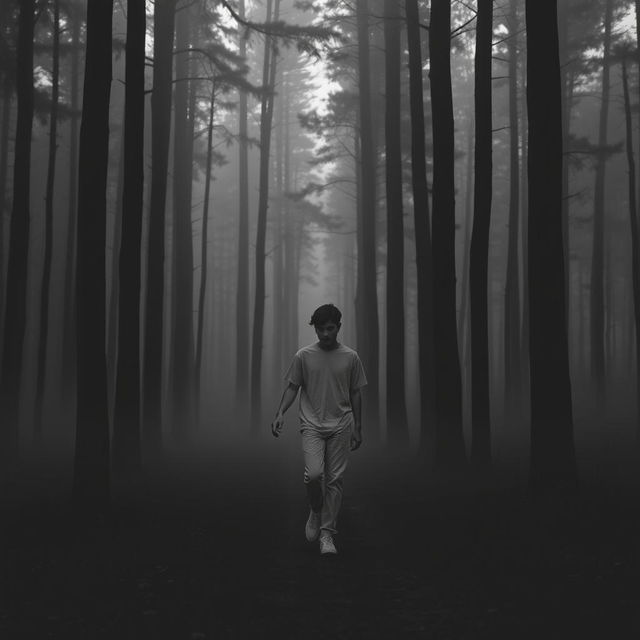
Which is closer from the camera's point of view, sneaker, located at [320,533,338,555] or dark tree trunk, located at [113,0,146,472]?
sneaker, located at [320,533,338,555]

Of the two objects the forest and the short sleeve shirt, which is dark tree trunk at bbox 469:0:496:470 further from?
the short sleeve shirt

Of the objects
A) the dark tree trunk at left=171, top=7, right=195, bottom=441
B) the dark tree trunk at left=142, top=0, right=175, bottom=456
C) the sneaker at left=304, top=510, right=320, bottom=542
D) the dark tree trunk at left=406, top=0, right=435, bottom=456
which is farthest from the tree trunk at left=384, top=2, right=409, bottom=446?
the sneaker at left=304, top=510, right=320, bottom=542

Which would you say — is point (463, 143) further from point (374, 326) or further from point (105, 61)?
point (105, 61)

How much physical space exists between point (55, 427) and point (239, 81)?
12587mm

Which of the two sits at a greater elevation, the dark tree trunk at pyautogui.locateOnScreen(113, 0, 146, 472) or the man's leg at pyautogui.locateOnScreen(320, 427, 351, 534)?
the dark tree trunk at pyautogui.locateOnScreen(113, 0, 146, 472)

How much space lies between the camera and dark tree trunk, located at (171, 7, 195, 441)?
20781 mm

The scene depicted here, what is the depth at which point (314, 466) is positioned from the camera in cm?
682

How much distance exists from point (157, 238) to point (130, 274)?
404 cm

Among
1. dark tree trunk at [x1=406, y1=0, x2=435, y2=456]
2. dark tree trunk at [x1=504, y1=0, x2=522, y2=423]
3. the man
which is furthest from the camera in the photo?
dark tree trunk at [x1=504, y1=0, x2=522, y2=423]

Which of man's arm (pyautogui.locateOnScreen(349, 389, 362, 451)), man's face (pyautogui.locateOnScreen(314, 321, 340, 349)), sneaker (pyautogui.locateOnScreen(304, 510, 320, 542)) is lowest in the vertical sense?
sneaker (pyautogui.locateOnScreen(304, 510, 320, 542))

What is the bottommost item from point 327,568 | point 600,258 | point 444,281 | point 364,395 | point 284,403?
point 327,568

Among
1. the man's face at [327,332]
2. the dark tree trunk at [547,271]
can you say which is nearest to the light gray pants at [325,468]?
the man's face at [327,332]

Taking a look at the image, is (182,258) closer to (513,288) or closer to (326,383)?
(513,288)

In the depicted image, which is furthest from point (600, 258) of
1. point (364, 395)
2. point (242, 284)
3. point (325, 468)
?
point (325, 468)
